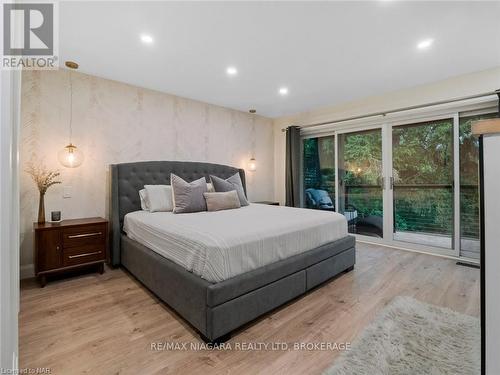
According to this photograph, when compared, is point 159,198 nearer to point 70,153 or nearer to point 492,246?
point 70,153

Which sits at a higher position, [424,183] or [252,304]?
[424,183]

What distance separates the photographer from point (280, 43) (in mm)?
2422

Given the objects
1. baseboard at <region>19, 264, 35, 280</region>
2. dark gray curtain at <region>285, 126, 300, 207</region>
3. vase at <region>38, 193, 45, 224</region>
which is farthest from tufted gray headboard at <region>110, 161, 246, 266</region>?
dark gray curtain at <region>285, 126, 300, 207</region>

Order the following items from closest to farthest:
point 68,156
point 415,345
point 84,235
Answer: point 415,345 < point 84,235 < point 68,156

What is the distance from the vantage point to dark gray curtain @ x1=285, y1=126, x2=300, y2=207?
4.91 metres

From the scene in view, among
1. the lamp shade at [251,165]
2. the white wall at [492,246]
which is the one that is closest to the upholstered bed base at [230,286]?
the white wall at [492,246]

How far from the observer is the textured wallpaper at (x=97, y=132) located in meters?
2.72

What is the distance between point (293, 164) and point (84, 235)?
3685 millimetres

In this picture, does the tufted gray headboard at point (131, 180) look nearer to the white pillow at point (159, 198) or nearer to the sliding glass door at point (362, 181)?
the white pillow at point (159, 198)

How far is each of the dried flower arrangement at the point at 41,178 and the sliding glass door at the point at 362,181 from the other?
440cm

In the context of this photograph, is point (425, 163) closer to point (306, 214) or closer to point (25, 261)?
point (306, 214)

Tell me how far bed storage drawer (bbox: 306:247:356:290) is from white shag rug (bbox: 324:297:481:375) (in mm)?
583

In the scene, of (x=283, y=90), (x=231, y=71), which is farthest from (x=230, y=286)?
(x=283, y=90)

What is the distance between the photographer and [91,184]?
3.13 metres
